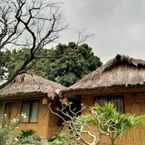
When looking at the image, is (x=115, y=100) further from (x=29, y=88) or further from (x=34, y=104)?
(x=29, y=88)

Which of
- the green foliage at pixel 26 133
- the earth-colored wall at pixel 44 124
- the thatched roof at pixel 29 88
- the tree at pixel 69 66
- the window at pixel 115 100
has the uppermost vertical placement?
the tree at pixel 69 66

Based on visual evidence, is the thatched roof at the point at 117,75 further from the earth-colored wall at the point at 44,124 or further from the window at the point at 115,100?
the earth-colored wall at the point at 44,124

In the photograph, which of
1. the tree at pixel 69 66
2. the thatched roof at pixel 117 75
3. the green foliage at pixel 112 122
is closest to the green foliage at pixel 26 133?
the thatched roof at pixel 117 75

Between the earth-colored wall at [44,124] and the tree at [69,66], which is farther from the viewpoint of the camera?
the tree at [69,66]

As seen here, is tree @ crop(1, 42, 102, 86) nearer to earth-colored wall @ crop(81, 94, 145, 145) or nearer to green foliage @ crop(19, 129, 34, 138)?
green foliage @ crop(19, 129, 34, 138)

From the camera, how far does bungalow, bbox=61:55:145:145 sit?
11.0 meters

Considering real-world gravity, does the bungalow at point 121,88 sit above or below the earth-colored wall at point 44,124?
above

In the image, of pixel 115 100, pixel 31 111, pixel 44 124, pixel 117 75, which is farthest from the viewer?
pixel 31 111

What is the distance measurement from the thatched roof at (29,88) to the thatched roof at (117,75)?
208cm

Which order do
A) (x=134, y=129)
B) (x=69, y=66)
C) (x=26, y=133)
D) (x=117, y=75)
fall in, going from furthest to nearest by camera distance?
(x=69, y=66), (x=26, y=133), (x=117, y=75), (x=134, y=129)

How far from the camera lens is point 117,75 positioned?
12289mm

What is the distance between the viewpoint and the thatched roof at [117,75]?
11.4m

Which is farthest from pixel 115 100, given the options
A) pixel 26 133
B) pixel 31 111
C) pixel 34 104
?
pixel 31 111

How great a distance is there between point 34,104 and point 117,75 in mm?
5798
